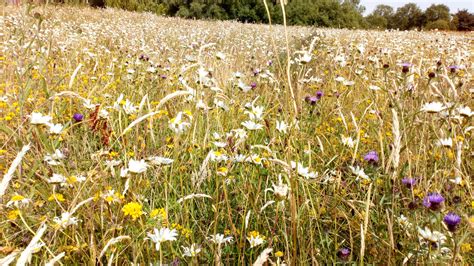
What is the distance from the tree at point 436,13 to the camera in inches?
1907

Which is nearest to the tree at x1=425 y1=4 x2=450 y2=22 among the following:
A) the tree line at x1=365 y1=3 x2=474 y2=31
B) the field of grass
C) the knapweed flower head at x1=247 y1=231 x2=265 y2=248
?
the tree line at x1=365 y1=3 x2=474 y2=31

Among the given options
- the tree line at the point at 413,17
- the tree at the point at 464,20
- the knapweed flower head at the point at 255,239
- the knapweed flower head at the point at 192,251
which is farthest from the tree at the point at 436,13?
the knapweed flower head at the point at 192,251

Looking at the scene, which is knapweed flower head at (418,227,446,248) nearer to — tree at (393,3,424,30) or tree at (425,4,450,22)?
tree at (393,3,424,30)

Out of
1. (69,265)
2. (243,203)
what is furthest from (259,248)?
(69,265)

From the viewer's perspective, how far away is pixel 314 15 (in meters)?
30.4

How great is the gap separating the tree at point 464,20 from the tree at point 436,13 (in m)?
8.21

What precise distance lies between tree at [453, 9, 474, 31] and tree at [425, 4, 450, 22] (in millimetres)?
8205

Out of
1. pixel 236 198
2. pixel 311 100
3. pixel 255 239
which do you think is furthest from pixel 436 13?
pixel 255 239

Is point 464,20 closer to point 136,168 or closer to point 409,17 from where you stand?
point 409,17

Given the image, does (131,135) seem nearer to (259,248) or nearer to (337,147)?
(259,248)

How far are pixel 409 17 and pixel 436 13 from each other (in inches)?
125

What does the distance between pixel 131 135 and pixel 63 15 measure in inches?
285

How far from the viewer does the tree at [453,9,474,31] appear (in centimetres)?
3651

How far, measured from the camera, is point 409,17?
50750 millimetres
